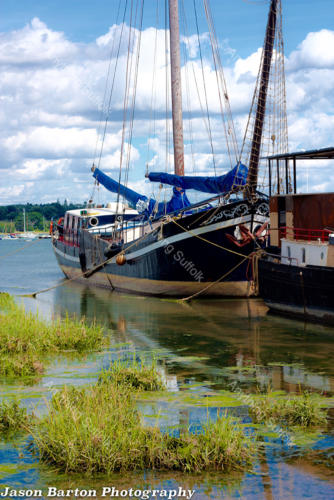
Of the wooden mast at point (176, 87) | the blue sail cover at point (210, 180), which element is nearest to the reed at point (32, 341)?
the blue sail cover at point (210, 180)

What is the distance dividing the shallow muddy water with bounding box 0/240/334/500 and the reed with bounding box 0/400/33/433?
1.17 ft

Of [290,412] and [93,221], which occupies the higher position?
[93,221]

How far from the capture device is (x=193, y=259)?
2702cm

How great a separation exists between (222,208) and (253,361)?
11.7 m

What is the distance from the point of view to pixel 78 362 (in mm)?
14250

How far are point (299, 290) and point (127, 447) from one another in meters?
13.9

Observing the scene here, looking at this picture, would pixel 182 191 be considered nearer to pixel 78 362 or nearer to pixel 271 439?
pixel 78 362

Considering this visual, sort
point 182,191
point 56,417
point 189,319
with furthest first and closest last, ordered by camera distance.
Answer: point 182,191 < point 189,319 < point 56,417

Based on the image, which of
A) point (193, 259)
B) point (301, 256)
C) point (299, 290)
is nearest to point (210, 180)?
point (193, 259)

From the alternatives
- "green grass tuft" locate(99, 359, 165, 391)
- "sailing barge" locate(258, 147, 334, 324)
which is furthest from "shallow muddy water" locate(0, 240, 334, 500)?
"sailing barge" locate(258, 147, 334, 324)

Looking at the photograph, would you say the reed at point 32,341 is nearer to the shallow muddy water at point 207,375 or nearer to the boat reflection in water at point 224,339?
the shallow muddy water at point 207,375

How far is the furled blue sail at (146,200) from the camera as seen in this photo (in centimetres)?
3050

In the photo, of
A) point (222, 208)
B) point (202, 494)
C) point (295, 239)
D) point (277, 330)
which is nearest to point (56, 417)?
point (202, 494)

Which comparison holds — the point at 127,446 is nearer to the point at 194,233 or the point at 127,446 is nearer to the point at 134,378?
the point at 134,378
